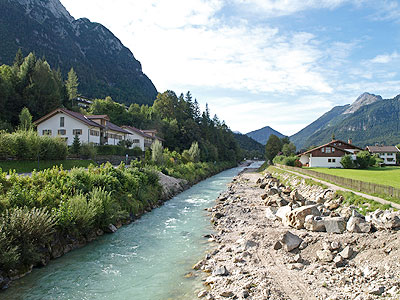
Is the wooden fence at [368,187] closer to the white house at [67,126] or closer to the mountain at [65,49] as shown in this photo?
the white house at [67,126]

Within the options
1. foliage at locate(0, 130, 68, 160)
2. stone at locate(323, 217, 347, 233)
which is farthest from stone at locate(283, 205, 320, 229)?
foliage at locate(0, 130, 68, 160)

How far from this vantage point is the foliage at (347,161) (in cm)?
5534

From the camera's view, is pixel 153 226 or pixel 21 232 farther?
pixel 153 226

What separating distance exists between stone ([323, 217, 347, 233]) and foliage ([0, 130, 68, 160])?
29.1 meters

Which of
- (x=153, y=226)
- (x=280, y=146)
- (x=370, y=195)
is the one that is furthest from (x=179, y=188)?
(x=280, y=146)

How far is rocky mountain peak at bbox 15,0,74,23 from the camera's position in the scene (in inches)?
6422

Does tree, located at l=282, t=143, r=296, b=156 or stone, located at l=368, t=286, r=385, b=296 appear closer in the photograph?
stone, located at l=368, t=286, r=385, b=296

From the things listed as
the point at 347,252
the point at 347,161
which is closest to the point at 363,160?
the point at 347,161

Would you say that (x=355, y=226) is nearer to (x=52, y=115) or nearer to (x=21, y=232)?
(x=21, y=232)

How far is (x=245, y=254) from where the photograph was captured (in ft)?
39.7

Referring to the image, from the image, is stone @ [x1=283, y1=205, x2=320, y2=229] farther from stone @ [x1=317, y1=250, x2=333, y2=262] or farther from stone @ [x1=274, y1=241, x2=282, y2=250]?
stone @ [x1=317, y1=250, x2=333, y2=262]

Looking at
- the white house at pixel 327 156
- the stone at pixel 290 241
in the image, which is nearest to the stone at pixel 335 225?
the stone at pixel 290 241

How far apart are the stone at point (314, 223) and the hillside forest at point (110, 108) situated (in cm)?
4275

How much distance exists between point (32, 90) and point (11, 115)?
23.9ft
